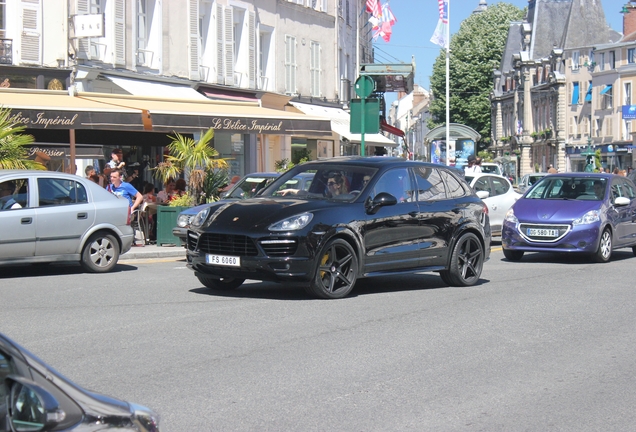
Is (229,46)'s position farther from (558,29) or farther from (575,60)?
(558,29)

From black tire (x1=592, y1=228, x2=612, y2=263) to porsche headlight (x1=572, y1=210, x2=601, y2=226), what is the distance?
1.11ft

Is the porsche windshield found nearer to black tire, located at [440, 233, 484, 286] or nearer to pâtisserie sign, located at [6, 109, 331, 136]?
black tire, located at [440, 233, 484, 286]

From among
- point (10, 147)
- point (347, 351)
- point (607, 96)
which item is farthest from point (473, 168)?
point (607, 96)

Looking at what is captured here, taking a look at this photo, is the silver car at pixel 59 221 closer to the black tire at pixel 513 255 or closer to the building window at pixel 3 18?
the black tire at pixel 513 255

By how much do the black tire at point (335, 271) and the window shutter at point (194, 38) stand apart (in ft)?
65.2

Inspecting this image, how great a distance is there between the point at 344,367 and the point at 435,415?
153 cm

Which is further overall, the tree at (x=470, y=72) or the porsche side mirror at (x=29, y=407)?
the tree at (x=470, y=72)

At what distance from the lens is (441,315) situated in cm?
1030

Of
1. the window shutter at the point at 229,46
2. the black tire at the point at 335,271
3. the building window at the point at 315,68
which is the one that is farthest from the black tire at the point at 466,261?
the building window at the point at 315,68

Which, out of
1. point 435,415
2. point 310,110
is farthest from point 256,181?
point 310,110

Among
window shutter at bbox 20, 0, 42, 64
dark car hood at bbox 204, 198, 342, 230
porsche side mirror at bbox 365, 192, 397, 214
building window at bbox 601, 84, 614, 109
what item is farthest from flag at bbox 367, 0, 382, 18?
building window at bbox 601, 84, 614, 109

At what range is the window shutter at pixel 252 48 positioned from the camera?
33.9 metres

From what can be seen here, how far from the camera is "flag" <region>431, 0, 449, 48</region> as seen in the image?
44281 millimetres

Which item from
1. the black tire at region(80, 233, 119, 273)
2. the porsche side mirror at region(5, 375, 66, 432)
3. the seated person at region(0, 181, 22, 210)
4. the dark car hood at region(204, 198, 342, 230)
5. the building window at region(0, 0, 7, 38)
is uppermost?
the building window at region(0, 0, 7, 38)
